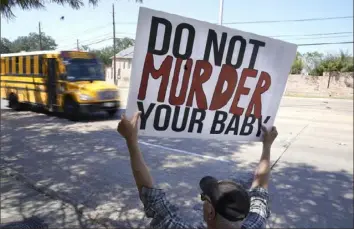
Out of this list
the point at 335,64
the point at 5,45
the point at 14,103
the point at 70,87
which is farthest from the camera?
the point at 335,64

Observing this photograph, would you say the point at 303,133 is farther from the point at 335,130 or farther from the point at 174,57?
the point at 174,57

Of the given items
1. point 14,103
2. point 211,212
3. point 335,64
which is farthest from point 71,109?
point 335,64

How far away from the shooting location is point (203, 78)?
69.6 inches

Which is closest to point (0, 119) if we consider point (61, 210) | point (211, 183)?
point (61, 210)

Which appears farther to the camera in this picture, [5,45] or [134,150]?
[5,45]

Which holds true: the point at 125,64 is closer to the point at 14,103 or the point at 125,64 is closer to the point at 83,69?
the point at 83,69

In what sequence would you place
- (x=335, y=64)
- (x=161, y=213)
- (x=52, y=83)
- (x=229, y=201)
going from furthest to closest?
(x=335, y=64)
(x=52, y=83)
(x=161, y=213)
(x=229, y=201)

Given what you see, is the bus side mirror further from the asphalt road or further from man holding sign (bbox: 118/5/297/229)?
man holding sign (bbox: 118/5/297/229)

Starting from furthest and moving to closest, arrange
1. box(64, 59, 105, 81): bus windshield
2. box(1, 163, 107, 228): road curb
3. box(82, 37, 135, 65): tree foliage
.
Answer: box(64, 59, 105, 81): bus windshield
box(1, 163, 107, 228): road curb
box(82, 37, 135, 65): tree foliage

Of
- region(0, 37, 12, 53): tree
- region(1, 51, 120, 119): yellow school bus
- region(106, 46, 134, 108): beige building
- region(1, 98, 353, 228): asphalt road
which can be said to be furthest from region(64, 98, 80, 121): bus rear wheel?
region(0, 37, 12, 53): tree

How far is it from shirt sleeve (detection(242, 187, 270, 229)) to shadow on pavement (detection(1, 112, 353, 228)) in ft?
3.84

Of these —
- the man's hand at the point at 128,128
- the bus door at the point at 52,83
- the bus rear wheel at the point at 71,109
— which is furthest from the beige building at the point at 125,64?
the bus rear wheel at the point at 71,109

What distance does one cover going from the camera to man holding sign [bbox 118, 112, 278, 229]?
1348 mm

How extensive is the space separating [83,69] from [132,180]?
22.8ft
